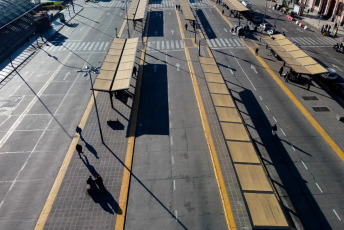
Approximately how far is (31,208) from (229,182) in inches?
753

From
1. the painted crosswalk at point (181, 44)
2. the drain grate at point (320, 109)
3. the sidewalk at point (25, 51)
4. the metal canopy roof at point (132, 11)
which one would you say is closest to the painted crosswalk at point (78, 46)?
the sidewalk at point (25, 51)

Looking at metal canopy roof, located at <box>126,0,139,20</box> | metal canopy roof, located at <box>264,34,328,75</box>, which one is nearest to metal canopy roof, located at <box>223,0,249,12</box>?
metal canopy roof, located at <box>264,34,328,75</box>

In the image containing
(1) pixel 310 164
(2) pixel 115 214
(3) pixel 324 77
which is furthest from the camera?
(3) pixel 324 77

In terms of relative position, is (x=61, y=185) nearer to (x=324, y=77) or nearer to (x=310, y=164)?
(x=310, y=164)

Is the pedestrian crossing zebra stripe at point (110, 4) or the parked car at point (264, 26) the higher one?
the pedestrian crossing zebra stripe at point (110, 4)

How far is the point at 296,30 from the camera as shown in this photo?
68.0 meters

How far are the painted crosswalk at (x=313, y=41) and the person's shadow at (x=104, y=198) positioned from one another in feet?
175

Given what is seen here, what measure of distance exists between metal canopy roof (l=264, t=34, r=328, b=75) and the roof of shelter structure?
59578 millimetres

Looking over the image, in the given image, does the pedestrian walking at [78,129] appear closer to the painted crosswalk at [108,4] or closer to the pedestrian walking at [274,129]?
the pedestrian walking at [274,129]

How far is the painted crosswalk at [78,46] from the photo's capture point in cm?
5734

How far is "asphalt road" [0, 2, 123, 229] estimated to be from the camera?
26141 millimetres

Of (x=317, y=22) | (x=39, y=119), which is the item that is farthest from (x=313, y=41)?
(x=39, y=119)

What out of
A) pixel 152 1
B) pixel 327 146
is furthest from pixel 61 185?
pixel 152 1

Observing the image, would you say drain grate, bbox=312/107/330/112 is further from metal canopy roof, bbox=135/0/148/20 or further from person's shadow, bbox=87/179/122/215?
metal canopy roof, bbox=135/0/148/20
